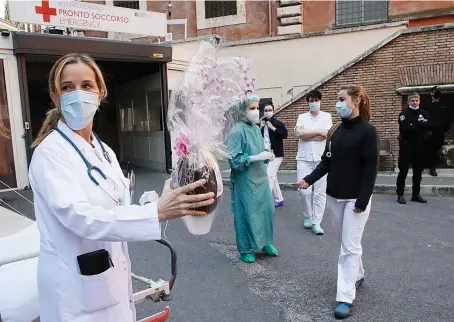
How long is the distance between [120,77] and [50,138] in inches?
505

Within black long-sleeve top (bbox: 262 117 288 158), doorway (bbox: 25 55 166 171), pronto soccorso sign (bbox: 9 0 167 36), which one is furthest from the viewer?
doorway (bbox: 25 55 166 171)

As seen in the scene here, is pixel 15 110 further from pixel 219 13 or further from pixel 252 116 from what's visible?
pixel 219 13

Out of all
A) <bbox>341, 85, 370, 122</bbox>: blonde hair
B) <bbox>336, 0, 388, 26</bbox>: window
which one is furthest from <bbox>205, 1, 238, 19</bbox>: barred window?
<bbox>341, 85, 370, 122</bbox>: blonde hair

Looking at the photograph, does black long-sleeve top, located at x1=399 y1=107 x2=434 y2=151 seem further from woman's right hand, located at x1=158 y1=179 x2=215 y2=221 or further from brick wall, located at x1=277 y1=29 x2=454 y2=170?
woman's right hand, located at x1=158 y1=179 x2=215 y2=221

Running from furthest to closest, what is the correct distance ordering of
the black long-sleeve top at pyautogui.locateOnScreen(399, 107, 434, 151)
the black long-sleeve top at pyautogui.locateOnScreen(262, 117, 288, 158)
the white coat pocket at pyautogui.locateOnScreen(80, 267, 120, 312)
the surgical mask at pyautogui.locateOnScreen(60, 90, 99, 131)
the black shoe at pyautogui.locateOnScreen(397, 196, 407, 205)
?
1. the black shoe at pyautogui.locateOnScreen(397, 196, 407, 205)
2. the black long-sleeve top at pyautogui.locateOnScreen(399, 107, 434, 151)
3. the black long-sleeve top at pyautogui.locateOnScreen(262, 117, 288, 158)
4. the surgical mask at pyautogui.locateOnScreen(60, 90, 99, 131)
5. the white coat pocket at pyautogui.locateOnScreen(80, 267, 120, 312)

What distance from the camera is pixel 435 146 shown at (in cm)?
1050

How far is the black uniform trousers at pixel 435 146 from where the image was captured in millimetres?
10352

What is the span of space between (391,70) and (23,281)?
418 inches

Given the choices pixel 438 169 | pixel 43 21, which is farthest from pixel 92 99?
pixel 438 169

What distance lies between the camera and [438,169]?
10.4m

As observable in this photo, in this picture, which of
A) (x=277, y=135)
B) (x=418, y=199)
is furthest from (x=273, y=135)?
(x=418, y=199)

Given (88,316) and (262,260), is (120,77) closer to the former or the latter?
(262,260)

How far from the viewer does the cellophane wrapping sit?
1.83 meters

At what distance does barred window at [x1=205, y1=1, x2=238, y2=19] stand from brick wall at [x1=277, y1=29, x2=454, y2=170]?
8.25 metres
